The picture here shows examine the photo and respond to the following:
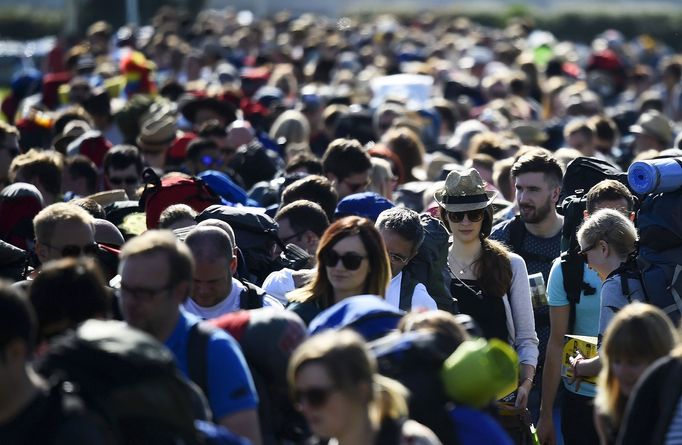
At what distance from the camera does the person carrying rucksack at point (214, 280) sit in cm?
596

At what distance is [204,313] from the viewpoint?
6.07m

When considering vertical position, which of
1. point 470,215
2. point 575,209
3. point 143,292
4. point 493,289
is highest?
point 143,292

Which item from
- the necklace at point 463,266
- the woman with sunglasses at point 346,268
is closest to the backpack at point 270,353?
the woman with sunglasses at point 346,268

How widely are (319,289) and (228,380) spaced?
1.26 meters

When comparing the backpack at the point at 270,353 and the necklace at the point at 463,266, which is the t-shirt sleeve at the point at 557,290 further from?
the backpack at the point at 270,353

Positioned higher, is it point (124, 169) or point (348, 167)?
point (348, 167)

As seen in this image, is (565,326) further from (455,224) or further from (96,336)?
(96,336)

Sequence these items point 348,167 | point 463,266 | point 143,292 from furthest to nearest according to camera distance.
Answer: point 348,167 < point 463,266 < point 143,292

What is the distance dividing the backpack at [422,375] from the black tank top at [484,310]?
2.45m

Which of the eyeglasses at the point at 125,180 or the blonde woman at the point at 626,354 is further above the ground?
the blonde woman at the point at 626,354

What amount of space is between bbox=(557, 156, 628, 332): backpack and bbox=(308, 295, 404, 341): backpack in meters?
2.31

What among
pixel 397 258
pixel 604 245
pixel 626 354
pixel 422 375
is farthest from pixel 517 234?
pixel 422 375

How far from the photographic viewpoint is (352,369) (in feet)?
13.7

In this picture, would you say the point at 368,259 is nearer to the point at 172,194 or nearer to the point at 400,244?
the point at 400,244
